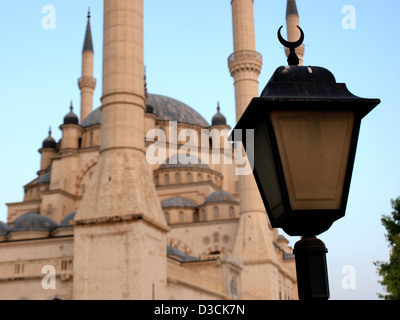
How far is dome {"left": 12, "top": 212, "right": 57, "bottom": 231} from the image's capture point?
32031mm

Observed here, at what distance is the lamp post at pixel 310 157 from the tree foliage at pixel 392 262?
59.0 ft

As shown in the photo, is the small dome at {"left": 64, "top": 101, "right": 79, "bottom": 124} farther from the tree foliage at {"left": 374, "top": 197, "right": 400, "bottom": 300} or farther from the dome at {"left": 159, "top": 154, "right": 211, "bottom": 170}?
the tree foliage at {"left": 374, "top": 197, "right": 400, "bottom": 300}

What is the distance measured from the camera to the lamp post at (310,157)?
2.11 meters

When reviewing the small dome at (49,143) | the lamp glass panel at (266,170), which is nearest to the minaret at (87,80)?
the small dome at (49,143)

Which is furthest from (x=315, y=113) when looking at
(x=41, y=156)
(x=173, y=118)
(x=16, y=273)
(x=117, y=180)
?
(x=41, y=156)

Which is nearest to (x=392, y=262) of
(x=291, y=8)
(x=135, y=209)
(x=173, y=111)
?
(x=135, y=209)

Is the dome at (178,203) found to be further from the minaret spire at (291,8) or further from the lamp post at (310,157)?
the lamp post at (310,157)

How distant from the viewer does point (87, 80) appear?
159 feet

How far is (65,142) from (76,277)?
936 inches

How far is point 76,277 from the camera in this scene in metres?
19.4

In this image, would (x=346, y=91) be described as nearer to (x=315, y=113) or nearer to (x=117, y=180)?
(x=315, y=113)

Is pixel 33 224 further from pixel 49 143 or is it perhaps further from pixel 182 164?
pixel 49 143

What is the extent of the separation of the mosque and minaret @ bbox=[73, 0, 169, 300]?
0.04 metres

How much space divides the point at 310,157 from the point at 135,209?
17.3 metres
